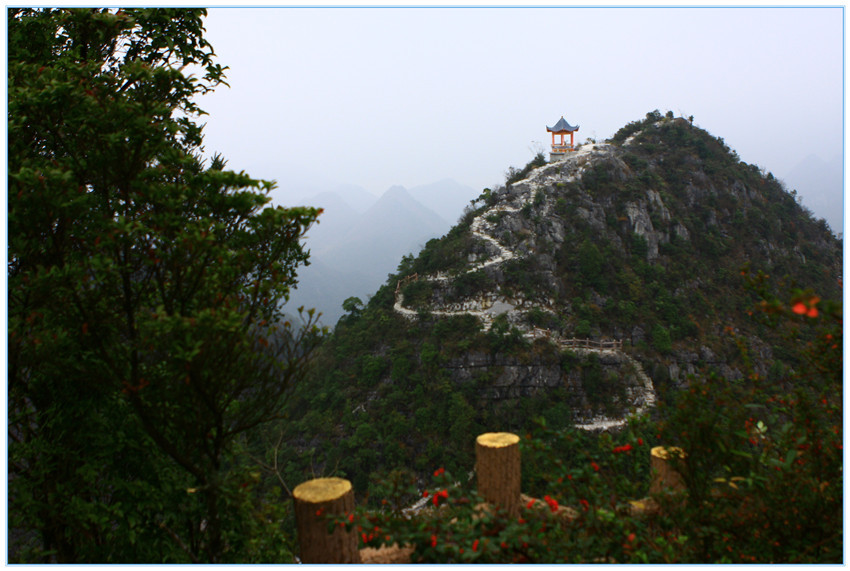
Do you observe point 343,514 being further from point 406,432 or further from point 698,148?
point 698,148

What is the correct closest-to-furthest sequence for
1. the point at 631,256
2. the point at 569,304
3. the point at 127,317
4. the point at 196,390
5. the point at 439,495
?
the point at 439,495, the point at 196,390, the point at 127,317, the point at 569,304, the point at 631,256

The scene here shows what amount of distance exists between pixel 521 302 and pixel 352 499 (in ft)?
61.3

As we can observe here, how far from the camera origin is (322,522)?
2301 millimetres

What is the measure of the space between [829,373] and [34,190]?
407cm

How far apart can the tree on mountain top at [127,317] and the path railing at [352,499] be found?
573 mm

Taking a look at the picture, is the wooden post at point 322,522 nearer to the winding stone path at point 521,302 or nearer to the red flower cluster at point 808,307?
the red flower cluster at point 808,307

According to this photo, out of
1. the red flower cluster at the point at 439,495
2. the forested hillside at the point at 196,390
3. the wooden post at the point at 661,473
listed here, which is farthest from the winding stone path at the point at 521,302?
the red flower cluster at the point at 439,495

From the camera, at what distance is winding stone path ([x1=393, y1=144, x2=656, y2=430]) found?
17.8 metres

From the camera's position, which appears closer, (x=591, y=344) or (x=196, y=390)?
(x=196, y=390)

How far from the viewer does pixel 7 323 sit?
2.63 meters

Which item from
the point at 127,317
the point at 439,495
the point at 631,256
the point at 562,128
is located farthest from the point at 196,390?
the point at 562,128

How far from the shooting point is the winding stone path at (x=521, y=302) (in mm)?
17766

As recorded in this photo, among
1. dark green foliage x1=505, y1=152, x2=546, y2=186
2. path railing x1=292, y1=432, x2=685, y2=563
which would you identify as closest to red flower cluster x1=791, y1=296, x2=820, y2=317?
path railing x1=292, y1=432, x2=685, y2=563

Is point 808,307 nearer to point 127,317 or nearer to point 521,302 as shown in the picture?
point 127,317
